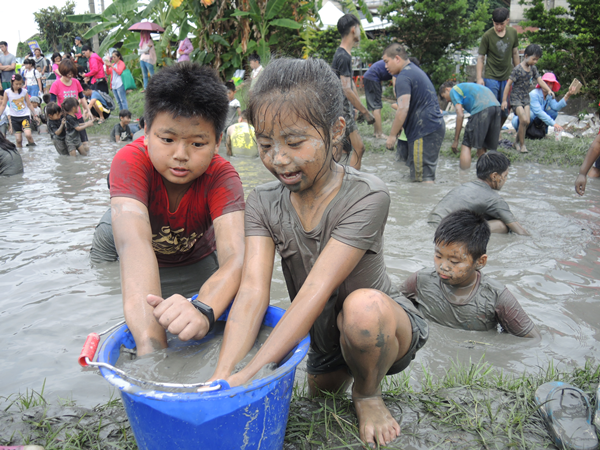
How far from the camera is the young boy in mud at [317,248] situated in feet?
5.20

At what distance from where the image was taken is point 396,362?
1.85m

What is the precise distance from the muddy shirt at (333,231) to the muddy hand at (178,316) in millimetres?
387

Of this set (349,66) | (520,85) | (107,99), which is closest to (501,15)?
(520,85)

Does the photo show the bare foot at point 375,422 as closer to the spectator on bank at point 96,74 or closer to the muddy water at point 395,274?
the muddy water at point 395,274

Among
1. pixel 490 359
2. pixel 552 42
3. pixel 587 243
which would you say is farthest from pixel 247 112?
pixel 552 42

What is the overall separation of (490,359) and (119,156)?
7.02ft

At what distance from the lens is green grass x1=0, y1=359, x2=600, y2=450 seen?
1.69 meters

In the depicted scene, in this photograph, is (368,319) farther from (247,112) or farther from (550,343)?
(550,343)

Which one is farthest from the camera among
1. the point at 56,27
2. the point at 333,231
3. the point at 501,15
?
the point at 56,27

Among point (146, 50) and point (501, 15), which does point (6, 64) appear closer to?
point (146, 50)

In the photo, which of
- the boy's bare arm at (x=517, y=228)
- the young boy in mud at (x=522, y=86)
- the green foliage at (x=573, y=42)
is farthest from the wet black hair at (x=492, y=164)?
the green foliage at (x=573, y=42)

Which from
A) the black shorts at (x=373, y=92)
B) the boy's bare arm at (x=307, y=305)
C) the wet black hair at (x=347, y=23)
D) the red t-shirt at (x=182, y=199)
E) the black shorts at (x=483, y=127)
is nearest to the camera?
the boy's bare arm at (x=307, y=305)

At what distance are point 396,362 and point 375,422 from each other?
25 centimetres

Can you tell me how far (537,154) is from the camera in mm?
7793
